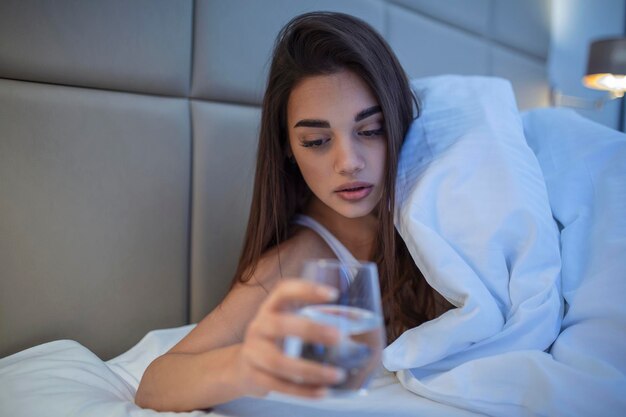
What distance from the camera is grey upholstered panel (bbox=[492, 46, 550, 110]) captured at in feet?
7.55

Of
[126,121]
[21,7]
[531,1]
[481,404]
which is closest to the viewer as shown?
[481,404]

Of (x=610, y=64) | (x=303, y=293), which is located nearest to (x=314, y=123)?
(x=303, y=293)

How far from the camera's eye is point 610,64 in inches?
96.7

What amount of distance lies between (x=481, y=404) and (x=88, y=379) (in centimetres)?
64

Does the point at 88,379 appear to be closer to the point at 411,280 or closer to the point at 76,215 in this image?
the point at 76,215

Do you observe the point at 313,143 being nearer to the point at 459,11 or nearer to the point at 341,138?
the point at 341,138

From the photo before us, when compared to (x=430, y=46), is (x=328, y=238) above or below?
below

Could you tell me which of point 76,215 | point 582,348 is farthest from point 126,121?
→ point 582,348

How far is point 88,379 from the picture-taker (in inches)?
34.5

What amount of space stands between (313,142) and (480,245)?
358 mm

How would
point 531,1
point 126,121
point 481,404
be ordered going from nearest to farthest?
point 481,404
point 126,121
point 531,1

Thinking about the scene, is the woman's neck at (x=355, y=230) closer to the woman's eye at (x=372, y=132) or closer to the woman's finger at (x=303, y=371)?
the woman's eye at (x=372, y=132)

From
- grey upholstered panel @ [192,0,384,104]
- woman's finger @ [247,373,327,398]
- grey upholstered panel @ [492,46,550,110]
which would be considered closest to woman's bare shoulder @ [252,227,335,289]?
grey upholstered panel @ [192,0,384,104]

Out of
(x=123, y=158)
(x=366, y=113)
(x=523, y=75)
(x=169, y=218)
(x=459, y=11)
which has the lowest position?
(x=169, y=218)
